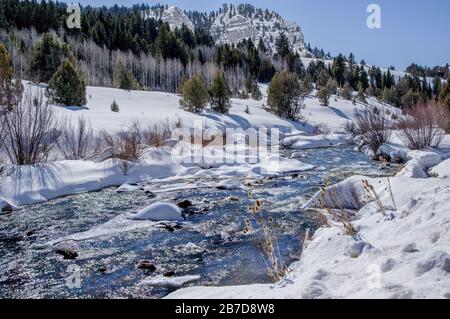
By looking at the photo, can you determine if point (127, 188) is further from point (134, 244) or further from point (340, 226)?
point (340, 226)

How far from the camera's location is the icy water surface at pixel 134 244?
17.4 ft

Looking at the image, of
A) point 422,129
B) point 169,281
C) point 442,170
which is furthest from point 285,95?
point 169,281

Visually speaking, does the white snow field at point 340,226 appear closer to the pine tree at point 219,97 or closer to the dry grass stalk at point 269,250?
the dry grass stalk at point 269,250

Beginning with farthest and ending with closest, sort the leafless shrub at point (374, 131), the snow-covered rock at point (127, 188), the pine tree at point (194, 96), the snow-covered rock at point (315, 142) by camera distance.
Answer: the pine tree at point (194, 96) < the snow-covered rock at point (315, 142) < the leafless shrub at point (374, 131) < the snow-covered rock at point (127, 188)

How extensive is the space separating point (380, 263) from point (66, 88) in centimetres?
2672

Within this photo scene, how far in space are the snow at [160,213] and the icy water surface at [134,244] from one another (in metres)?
0.37

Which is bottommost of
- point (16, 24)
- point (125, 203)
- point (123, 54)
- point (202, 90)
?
point (125, 203)

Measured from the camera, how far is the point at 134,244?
6934 mm

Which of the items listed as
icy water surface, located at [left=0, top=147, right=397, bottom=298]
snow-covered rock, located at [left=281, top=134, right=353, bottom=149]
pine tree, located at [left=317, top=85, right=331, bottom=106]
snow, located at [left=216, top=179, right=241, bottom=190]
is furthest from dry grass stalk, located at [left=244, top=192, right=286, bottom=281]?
pine tree, located at [left=317, top=85, right=331, bottom=106]

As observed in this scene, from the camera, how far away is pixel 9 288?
5.14 m

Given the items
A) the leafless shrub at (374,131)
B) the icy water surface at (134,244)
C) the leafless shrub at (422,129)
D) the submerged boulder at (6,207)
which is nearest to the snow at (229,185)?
the icy water surface at (134,244)
